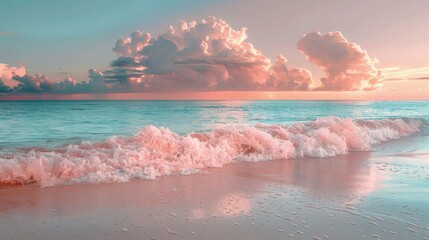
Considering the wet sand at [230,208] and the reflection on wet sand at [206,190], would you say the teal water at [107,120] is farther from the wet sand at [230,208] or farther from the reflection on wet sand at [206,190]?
the wet sand at [230,208]

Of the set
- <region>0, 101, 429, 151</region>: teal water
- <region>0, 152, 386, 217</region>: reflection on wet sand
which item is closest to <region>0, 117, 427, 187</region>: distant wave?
<region>0, 152, 386, 217</region>: reflection on wet sand

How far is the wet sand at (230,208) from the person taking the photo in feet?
15.0

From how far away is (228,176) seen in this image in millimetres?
8062

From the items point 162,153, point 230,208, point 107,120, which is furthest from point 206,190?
point 107,120

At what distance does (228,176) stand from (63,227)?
13.5ft

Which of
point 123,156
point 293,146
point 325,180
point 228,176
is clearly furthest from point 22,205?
point 293,146

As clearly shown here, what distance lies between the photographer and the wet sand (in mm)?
4570

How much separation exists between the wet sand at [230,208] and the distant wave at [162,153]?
499 millimetres

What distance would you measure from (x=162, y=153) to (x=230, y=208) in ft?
13.2

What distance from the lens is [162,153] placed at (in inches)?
363

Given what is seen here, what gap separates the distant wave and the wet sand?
50 cm

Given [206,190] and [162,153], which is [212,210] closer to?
[206,190]

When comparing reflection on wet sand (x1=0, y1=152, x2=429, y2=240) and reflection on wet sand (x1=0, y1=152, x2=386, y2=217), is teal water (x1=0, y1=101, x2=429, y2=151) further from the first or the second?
reflection on wet sand (x1=0, y1=152, x2=429, y2=240)

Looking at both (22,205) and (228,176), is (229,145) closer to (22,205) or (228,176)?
(228,176)
